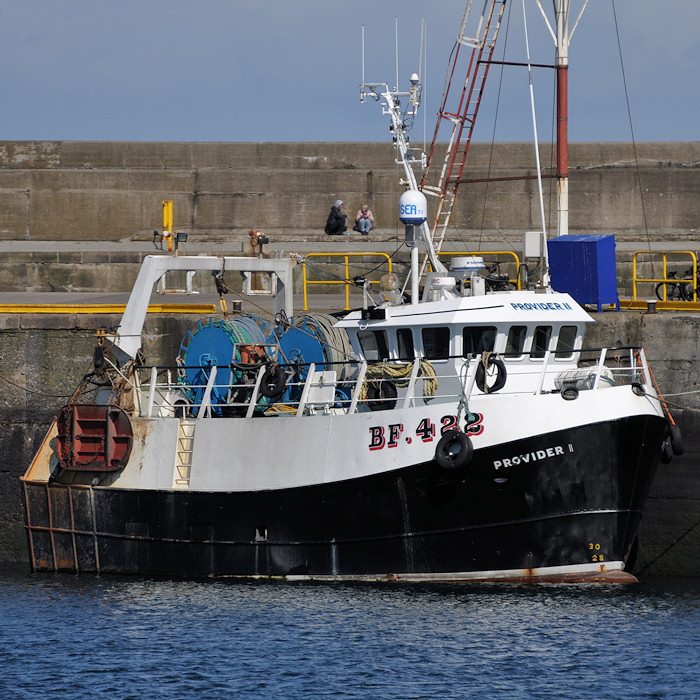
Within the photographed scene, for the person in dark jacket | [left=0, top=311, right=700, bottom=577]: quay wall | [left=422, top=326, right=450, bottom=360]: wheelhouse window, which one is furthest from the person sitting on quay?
[left=422, top=326, right=450, bottom=360]: wheelhouse window

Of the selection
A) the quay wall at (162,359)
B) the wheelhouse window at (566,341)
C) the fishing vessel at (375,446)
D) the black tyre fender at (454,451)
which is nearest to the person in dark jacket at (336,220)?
the quay wall at (162,359)

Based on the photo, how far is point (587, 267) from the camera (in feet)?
60.7

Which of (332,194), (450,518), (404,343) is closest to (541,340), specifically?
(404,343)

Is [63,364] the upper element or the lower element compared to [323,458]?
upper

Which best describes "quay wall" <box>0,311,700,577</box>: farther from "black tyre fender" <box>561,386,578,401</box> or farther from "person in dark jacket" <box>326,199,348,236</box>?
"person in dark jacket" <box>326,199,348,236</box>

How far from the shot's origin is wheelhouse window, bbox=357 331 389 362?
16.4 meters

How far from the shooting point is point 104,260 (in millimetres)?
23859

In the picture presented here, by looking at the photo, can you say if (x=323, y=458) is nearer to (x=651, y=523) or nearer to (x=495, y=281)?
(x=495, y=281)

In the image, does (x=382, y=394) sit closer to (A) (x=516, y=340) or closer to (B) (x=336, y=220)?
(A) (x=516, y=340)

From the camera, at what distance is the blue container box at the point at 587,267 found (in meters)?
18.4

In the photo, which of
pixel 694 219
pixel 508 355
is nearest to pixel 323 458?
pixel 508 355

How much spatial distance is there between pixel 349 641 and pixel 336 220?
11.8 meters

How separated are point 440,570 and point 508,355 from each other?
8.57ft

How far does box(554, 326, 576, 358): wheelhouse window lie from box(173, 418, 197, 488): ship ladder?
4.66m
